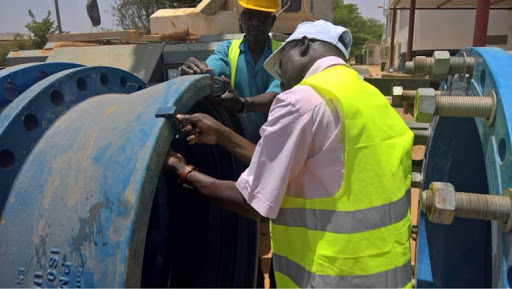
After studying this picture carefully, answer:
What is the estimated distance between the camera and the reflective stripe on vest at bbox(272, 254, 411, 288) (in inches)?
52.6

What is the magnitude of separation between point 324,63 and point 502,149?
1.88 feet

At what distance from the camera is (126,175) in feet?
3.88

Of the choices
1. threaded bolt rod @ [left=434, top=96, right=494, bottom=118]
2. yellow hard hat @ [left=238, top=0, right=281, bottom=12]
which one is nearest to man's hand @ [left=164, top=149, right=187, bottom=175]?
threaded bolt rod @ [left=434, top=96, right=494, bottom=118]

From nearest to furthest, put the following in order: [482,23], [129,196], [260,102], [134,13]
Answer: [129,196]
[260,102]
[482,23]
[134,13]

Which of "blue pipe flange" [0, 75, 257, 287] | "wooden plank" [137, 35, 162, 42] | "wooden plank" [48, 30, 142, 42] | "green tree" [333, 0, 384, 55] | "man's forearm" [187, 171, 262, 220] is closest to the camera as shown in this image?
"blue pipe flange" [0, 75, 257, 287]

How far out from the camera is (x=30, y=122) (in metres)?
1.42

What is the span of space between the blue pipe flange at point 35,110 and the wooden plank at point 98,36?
3302mm

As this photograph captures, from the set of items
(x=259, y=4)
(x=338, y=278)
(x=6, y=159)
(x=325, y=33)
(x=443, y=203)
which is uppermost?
(x=259, y=4)

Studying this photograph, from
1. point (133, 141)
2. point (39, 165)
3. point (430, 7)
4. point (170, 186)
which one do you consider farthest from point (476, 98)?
point (430, 7)

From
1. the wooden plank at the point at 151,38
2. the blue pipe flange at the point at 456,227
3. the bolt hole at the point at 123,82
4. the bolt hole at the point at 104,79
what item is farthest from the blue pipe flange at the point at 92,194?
the wooden plank at the point at 151,38

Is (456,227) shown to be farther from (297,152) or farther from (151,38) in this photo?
(151,38)

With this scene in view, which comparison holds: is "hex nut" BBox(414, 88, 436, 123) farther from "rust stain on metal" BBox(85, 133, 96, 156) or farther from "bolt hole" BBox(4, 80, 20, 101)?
"bolt hole" BBox(4, 80, 20, 101)

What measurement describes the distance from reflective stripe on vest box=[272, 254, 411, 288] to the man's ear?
681 millimetres

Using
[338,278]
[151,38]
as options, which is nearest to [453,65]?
[338,278]
